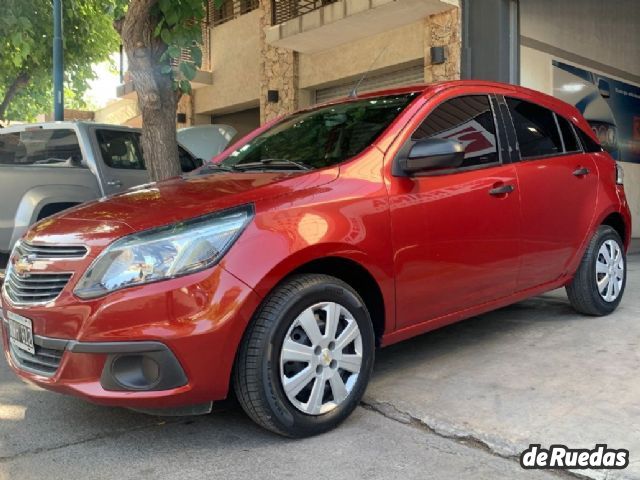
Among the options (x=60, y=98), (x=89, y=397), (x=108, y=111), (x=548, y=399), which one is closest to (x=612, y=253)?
(x=548, y=399)

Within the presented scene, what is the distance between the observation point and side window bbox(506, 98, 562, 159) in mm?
4332

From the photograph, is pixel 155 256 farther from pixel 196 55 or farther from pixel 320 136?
pixel 196 55

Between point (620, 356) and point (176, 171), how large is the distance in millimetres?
4210

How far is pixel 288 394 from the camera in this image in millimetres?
2873

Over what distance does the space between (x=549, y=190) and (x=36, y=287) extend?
10.5 feet

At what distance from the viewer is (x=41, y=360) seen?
9.59ft

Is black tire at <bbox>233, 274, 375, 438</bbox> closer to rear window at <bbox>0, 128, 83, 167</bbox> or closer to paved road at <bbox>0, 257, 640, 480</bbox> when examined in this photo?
paved road at <bbox>0, 257, 640, 480</bbox>

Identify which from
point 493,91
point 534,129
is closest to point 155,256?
point 493,91

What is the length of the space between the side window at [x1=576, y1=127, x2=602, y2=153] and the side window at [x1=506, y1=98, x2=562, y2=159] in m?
0.33

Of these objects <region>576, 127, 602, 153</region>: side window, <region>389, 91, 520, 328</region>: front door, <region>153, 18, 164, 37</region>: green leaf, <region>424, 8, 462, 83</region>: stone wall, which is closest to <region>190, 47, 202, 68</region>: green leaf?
<region>153, 18, 164, 37</region>: green leaf

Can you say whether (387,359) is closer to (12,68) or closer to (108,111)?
(12,68)

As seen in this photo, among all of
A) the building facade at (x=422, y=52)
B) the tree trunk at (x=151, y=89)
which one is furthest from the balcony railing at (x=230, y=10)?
the tree trunk at (x=151, y=89)

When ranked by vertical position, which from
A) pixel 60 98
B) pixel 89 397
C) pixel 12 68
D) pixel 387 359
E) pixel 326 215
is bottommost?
pixel 387 359

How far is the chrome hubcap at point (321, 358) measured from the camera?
9.53 ft
